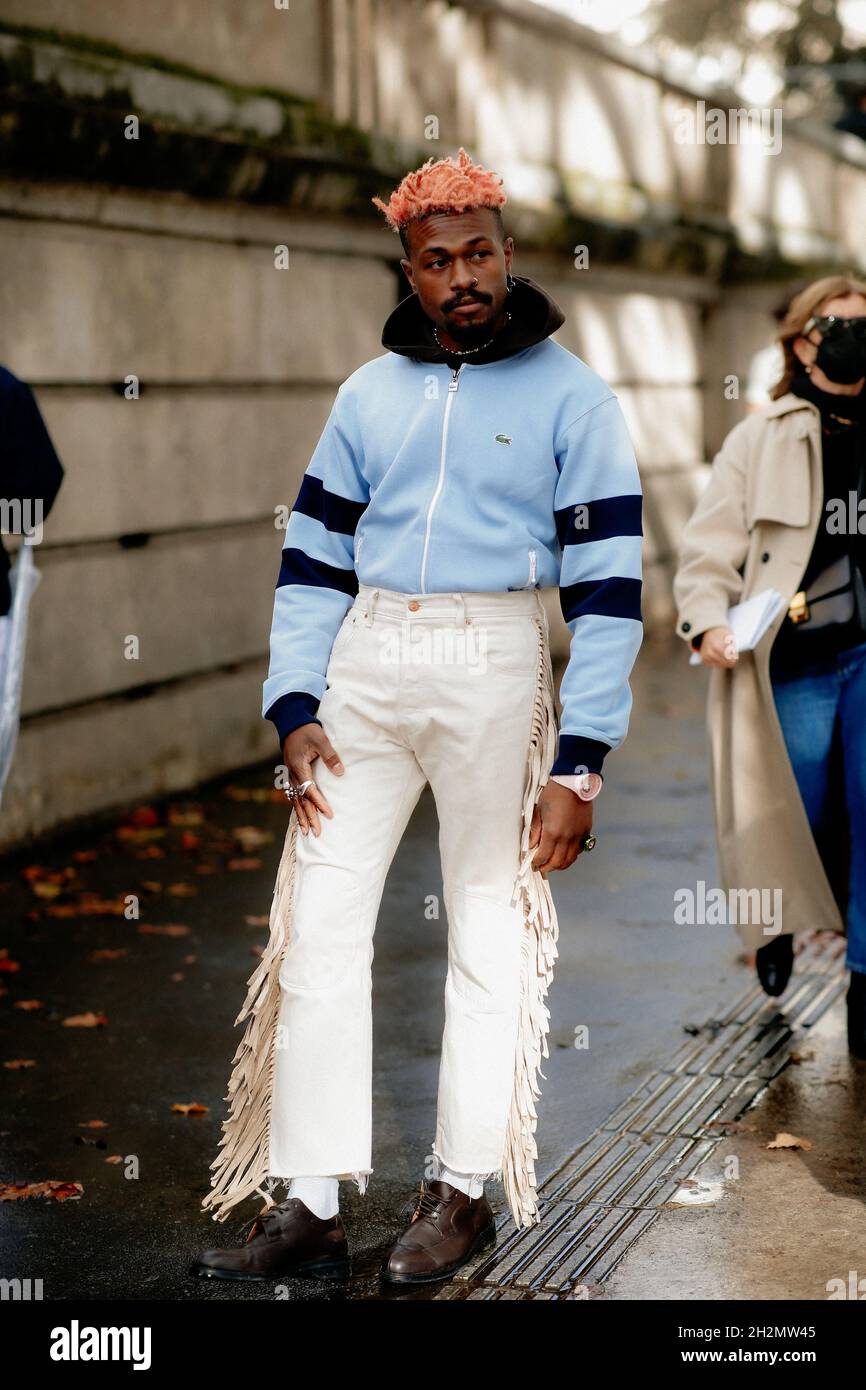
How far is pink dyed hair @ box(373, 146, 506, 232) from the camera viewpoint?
370 centimetres

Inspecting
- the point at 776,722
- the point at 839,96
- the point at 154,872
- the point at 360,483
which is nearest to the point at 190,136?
the point at 154,872

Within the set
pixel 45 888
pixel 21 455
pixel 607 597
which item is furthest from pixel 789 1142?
pixel 45 888

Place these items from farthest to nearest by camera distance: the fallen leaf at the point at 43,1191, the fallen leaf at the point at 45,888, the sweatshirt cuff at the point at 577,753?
the fallen leaf at the point at 45,888 < the fallen leaf at the point at 43,1191 < the sweatshirt cuff at the point at 577,753

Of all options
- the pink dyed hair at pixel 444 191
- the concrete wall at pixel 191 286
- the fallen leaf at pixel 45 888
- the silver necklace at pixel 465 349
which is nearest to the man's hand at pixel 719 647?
the silver necklace at pixel 465 349

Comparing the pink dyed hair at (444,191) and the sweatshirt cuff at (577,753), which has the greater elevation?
the pink dyed hair at (444,191)

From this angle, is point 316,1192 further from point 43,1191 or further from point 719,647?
point 719,647

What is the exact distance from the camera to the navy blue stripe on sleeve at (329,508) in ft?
13.0

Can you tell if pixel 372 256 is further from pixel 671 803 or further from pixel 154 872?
pixel 154 872

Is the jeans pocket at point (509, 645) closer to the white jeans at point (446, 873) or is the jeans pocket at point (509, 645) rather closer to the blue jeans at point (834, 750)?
the white jeans at point (446, 873)

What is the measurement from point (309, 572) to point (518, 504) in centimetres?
50

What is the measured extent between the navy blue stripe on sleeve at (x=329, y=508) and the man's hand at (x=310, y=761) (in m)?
0.46

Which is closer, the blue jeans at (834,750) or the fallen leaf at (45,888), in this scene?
the blue jeans at (834,750)

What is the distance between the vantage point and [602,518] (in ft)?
12.2

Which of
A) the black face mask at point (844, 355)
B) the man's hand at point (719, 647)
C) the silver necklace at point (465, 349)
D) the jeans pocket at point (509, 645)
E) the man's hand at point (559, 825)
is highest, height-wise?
the black face mask at point (844, 355)
